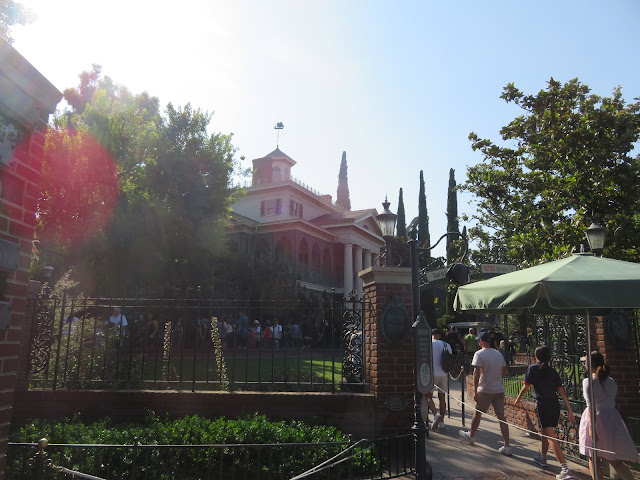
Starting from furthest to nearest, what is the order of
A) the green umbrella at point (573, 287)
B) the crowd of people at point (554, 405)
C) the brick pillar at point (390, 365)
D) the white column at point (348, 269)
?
the white column at point (348, 269)
the brick pillar at point (390, 365)
the crowd of people at point (554, 405)
the green umbrella at point (573, 287)

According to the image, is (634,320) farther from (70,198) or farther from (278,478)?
(70,198)

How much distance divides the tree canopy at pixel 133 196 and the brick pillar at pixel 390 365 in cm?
1518

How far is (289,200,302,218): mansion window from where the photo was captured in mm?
38869

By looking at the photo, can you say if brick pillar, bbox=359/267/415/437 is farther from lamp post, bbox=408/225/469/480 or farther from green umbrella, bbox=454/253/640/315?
green umbrella, bbox=454/253/640/315

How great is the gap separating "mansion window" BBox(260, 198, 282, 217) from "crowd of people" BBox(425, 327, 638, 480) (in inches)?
1209

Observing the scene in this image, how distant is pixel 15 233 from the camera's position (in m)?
2.40

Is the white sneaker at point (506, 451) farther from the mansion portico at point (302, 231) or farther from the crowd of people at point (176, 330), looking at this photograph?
the mansion portico at point (302, 231)

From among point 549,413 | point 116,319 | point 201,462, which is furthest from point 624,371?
point 116,319

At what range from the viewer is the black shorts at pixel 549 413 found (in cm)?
606

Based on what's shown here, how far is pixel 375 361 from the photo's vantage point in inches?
244

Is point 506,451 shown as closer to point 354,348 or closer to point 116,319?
point 354,348

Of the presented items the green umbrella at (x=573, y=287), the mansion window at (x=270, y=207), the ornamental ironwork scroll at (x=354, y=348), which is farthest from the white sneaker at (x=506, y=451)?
the mansion window at (x=270, y=207)

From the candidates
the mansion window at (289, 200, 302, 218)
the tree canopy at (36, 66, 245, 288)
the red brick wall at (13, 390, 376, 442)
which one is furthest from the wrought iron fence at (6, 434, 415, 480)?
the mansion window at (289, 200, 302, 218)

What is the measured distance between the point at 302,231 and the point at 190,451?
3069 centimetres
